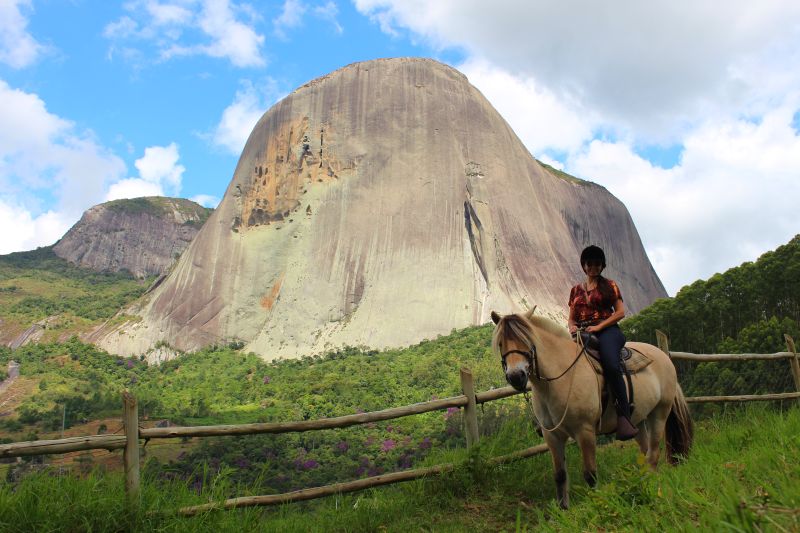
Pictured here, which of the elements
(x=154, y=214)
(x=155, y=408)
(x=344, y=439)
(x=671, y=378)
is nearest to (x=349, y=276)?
(x=155, y=408)

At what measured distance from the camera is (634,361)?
520 centimetres

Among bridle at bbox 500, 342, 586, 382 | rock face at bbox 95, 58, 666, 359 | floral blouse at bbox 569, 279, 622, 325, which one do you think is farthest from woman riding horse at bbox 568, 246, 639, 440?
rock face at bbox 95, 58, 666, 359

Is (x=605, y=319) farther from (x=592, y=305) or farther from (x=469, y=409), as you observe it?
(x=469, y=409)

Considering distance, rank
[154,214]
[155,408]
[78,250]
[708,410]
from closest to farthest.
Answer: [708,410] < [155,408] < [78,250] < [154,214]

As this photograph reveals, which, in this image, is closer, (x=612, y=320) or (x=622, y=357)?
(x=612, y=320)

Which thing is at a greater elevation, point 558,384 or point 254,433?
point 558,384

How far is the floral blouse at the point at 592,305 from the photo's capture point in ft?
16.6

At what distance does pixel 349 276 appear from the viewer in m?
44.8

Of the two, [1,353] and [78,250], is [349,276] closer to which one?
[1,353]

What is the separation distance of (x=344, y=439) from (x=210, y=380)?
17.7 meters

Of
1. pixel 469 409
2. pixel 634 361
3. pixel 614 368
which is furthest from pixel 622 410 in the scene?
pixel 469 409

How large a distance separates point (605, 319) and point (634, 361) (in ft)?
1.73

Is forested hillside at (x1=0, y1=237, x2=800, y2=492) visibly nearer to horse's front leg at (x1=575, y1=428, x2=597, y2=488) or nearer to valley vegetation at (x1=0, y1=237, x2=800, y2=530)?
valley vegetation at (x1=0, y1=237, x2=800, y2=530)

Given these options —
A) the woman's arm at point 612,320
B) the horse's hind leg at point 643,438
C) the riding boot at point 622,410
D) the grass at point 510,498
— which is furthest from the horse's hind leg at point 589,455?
the horse's hind leg at point 643,438
